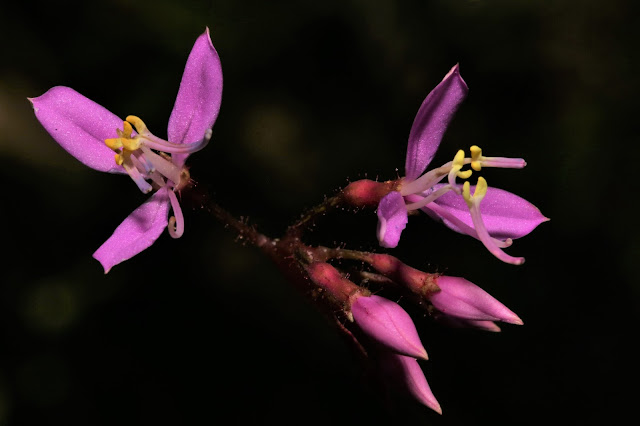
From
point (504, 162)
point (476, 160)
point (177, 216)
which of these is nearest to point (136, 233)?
point (177, 216)

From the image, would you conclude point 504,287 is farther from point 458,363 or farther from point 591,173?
point 591,173

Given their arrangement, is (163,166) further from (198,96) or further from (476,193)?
(476,193)

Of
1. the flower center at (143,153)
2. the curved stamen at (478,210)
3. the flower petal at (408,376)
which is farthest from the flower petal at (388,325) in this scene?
the flower center at (143,153)

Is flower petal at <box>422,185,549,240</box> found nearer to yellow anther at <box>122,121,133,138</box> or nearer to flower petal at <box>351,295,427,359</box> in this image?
flower petal at <box>351,295,427,359</box>

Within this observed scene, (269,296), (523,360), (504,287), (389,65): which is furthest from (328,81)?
(523,360)

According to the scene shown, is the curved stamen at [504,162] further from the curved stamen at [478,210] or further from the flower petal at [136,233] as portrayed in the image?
the flower petal at [136,233]

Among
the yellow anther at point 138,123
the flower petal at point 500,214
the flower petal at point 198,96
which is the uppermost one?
the flower petal at point 500,214

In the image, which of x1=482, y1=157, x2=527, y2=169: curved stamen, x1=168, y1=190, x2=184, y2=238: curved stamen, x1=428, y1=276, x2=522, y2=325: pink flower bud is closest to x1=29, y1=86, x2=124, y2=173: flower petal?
x1=168, y1=190, x2=184, y2=238: curved stamen
